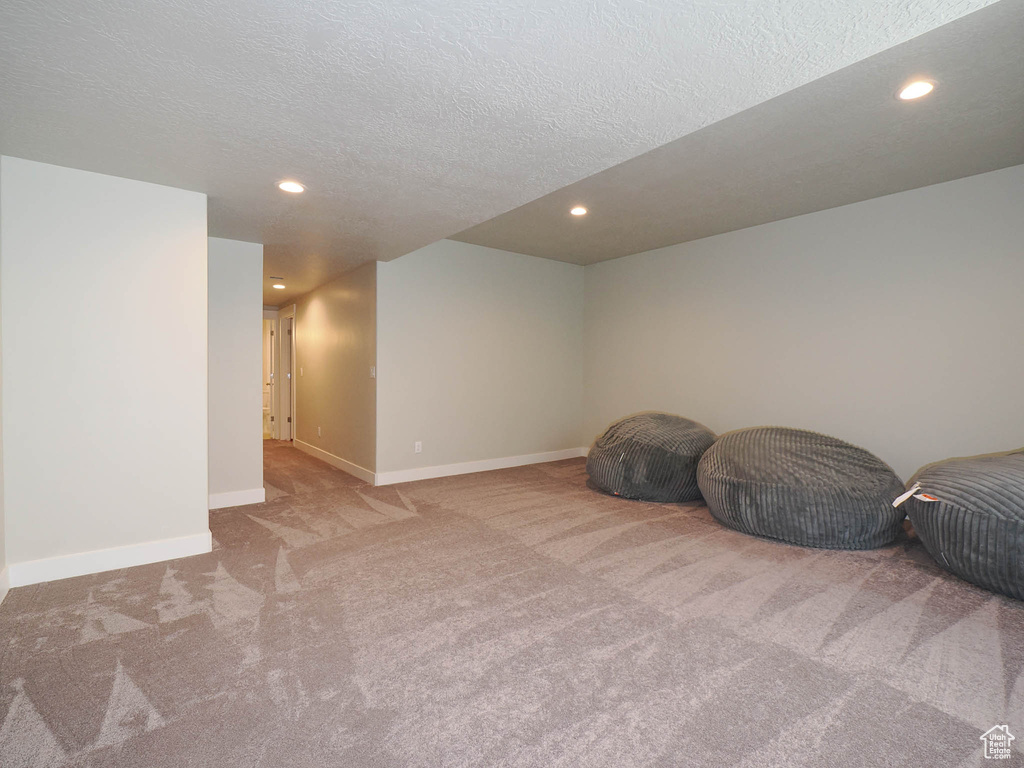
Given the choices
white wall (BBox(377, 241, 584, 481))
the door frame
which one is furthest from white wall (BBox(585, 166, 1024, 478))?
the door frame

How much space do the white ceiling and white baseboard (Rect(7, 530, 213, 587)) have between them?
7.25ft

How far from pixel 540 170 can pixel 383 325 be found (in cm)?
292

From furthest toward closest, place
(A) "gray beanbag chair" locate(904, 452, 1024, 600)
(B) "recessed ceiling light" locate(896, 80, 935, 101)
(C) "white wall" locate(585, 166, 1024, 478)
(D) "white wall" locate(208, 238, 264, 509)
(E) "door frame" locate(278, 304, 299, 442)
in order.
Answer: (E) "door frame" locate(278, 304, 299, 442)
(D) "white wall" locate(208, 238, 264, 509)
(C) "white wall" locate(585, 166, 1024, 478)
(A) "gray beanbag chair" locate(904, 452, 1024, 600)
(B) "recessed ceiling light" locate(896, 80, 935, 101)

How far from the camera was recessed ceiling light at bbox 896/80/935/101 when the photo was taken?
94.7 inches

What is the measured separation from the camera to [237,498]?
4.51m

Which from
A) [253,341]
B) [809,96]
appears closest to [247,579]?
[253,341]

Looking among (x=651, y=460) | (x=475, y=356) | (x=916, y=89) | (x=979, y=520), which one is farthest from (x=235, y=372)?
(x=979, y=520)

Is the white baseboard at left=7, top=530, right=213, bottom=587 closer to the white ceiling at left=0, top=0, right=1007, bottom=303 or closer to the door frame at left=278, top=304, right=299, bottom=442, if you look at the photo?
the white ceiling at left=0, top=0, right=1007, bottom=303

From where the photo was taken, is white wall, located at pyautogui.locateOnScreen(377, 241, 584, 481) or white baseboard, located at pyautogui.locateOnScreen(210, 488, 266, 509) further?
white wall, located at pyautogui.locateOnScreen(377, 241, 584, 481)

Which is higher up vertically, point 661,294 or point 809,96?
point 809,96

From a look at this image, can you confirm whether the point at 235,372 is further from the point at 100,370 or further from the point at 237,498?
the point at 100,370

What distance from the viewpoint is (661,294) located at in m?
5.75

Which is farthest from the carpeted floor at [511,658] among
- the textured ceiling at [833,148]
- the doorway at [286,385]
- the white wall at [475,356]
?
the doorway at [286,385]

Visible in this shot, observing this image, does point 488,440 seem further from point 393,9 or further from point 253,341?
point 393,9
